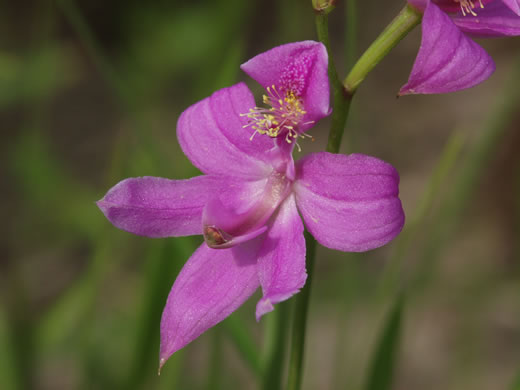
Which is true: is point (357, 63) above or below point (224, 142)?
above

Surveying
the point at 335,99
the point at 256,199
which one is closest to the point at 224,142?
the point at 256,199

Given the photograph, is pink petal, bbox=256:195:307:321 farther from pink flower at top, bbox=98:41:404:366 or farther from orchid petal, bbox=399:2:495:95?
orchid petal, bbox=399:2:495:95

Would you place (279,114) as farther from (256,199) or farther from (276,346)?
(276,346)

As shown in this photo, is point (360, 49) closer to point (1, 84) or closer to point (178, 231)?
point (1, 84)

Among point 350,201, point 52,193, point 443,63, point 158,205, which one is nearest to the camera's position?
point 443,63

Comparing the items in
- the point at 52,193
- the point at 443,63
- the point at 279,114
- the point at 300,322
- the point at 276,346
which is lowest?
the point at 52,193

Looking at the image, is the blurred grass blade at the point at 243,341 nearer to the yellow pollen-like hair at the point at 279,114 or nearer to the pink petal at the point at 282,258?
the pink petal at the point at 282,258
